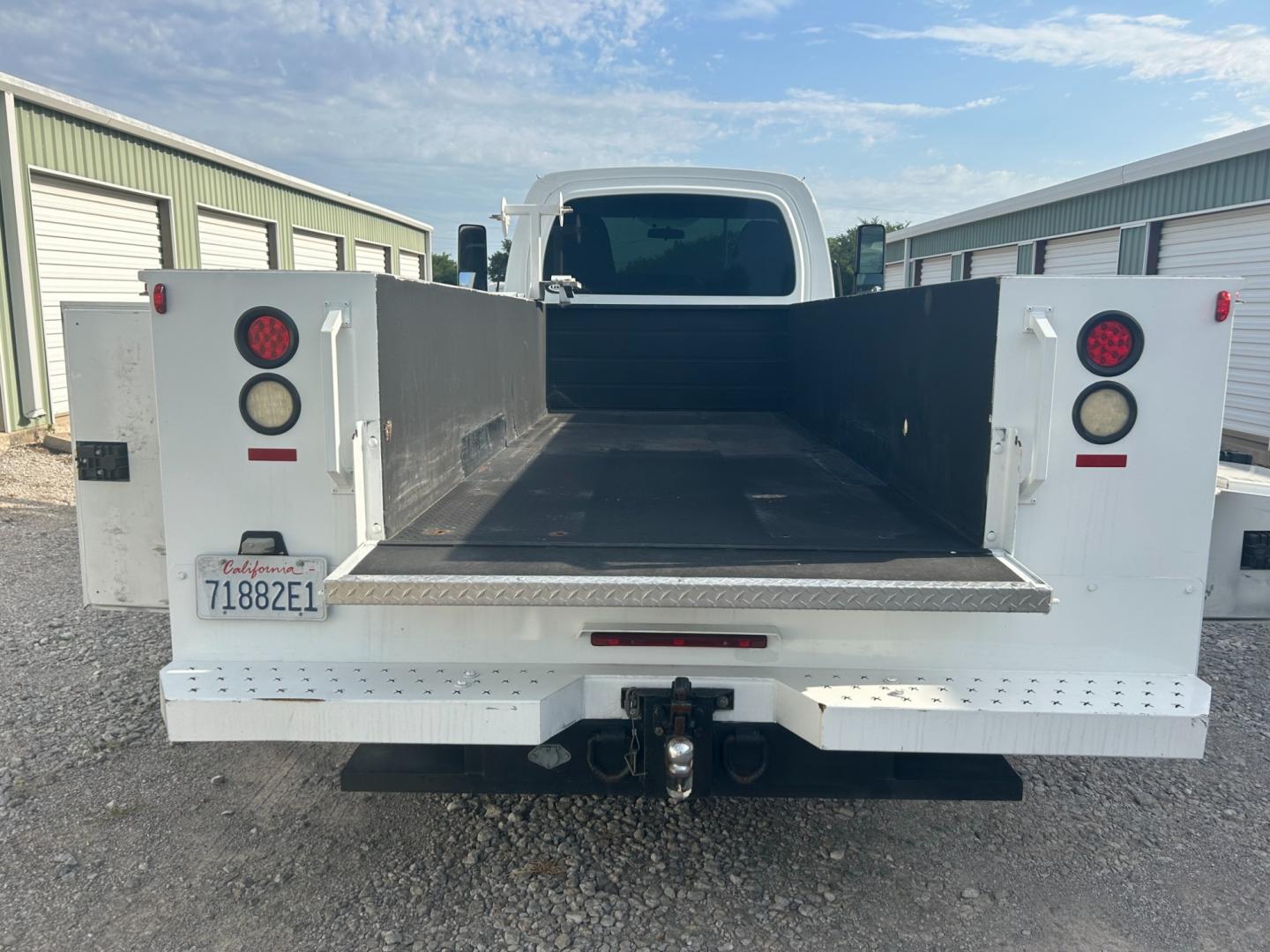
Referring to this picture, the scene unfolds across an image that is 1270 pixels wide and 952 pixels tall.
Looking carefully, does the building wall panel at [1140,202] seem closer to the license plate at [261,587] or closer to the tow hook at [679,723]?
the tow hook at [679,723]

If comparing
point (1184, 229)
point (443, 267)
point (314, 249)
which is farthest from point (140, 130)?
point (443, 267)

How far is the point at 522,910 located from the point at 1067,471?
1.85m

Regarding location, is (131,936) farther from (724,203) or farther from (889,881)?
(724,203)

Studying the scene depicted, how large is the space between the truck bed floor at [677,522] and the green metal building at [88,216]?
5.44 metres

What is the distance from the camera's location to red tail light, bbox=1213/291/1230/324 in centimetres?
222

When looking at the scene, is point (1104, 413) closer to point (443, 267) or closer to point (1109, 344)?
point (1109, 344)

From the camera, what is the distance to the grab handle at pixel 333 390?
2227 millimetres

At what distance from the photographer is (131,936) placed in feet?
8.24

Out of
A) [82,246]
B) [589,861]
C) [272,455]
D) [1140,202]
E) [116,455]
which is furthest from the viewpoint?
[1140,202]

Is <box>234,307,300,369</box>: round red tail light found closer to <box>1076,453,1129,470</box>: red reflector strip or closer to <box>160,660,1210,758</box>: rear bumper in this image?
<box>160,660,1210,758</box>: rear bumper

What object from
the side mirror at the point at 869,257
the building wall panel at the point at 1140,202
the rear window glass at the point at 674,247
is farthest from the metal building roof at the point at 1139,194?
the rear window glass at the point at 674,247

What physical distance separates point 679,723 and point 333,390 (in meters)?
1.15

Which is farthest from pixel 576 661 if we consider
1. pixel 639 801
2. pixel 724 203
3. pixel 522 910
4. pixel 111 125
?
pixel 111 125

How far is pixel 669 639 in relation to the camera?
2385 mm
